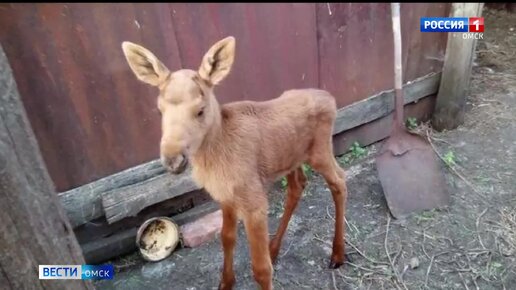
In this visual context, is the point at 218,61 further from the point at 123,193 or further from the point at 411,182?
the point at 411,182

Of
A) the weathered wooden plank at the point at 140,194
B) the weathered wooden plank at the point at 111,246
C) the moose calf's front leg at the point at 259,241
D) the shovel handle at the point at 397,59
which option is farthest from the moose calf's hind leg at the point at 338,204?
the weathered wooden plank at the point at 111,246

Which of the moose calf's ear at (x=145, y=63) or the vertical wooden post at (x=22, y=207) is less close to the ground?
the moose calf's ear at (x=145, y=63)

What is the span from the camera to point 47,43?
10.2 ft

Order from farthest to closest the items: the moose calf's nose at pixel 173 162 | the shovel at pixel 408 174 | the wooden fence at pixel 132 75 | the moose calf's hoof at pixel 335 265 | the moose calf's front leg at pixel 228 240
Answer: the shovel at pixel 408 174 → the moose calf's hoof at pixel 335 265 → the wooden fence at pixel 132 75 → the moose calf's front leg at pixel 228 240 → the moose calf's nose at pixel 173 162

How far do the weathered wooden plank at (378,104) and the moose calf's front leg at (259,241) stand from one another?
6.79 ft

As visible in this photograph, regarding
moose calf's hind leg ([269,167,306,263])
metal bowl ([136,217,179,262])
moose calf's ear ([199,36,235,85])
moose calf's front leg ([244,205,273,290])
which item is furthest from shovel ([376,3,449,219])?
moose calf's ear ([199,36,235,85])

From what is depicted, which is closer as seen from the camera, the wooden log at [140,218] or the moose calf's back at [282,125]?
the moose calf's back at [282,125]

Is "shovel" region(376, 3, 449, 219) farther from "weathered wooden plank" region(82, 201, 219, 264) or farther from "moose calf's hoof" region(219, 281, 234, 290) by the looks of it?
"weathered wooden plank" region(82, 201, 219, 264)

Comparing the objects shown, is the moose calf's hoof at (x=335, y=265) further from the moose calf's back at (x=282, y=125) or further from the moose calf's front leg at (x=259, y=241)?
the moose calf's back at (x=282, y=125)

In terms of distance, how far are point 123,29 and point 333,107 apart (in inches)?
63.4

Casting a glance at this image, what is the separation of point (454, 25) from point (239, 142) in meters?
3.13

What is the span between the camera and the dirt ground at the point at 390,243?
3.45m

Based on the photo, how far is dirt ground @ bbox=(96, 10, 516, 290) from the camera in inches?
136

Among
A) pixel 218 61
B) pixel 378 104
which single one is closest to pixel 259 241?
pixel 218 61
